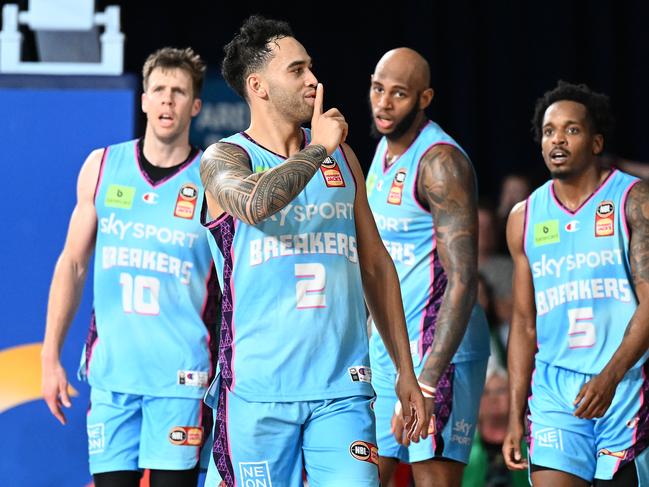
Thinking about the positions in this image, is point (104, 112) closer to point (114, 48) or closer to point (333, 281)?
point (114, 48)

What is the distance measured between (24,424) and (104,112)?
147 cm

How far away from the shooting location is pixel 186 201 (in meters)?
5.41

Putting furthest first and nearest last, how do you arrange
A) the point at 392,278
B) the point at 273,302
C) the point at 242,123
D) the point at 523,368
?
the point at 242,123, the point at 523,368, the point at 392,278, the point at 273,302

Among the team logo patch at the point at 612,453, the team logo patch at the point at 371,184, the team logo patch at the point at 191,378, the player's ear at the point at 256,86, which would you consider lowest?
the team logo patch at the point at 612,453

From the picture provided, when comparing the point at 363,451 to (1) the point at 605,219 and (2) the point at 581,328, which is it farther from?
(1) the point at 605,219

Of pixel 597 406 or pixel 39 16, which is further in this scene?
pixel 39 16

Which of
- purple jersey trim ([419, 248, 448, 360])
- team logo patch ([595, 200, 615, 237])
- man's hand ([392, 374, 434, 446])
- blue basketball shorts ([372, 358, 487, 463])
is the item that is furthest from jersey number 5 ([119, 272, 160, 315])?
team logo patch ([595, 200, 615, 237])

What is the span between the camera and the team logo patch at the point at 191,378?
5.29 m

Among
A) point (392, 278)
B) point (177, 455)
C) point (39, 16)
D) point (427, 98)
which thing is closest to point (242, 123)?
point (39, 16)

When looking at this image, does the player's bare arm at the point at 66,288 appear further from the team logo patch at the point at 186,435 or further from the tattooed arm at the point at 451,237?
the tattooed arm at the point at 451,237

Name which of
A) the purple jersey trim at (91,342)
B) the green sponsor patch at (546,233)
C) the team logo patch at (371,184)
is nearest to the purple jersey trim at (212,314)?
the purple jersey trim at (91,342)

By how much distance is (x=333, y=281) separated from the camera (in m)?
4.12

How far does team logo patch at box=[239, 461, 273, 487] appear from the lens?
13.3 ft

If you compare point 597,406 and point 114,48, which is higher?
point 114,48
